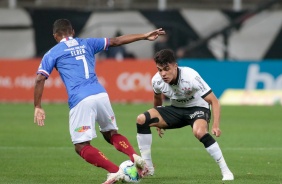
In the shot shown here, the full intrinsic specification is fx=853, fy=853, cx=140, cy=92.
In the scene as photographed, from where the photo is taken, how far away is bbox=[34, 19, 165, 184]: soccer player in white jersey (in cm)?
1025

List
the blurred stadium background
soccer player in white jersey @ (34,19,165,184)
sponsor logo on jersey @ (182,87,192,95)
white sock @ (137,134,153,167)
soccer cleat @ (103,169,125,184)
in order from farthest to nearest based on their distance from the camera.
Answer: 1. the blurred stadium background
2. white sock @ (137,134,153,167)
3. sponsor logo on jersey @ (182,87,192,95)
4. soccer player in white jersey @ (34,19,165,184)
5. soccer cleat @ (103,169,125,184)

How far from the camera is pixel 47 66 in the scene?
10.4 meters

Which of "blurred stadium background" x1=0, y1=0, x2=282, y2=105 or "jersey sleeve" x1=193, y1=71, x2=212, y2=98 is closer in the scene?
"jersey sleeve" x1=193, y1=71, x2=212, y2=98

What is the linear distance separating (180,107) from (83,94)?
166cm

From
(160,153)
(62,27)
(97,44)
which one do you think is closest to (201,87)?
(97,44)

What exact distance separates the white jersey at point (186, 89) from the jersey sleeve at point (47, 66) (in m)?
1.54

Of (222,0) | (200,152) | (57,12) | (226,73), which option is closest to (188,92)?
(200,152)

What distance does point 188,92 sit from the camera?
36.5 ft

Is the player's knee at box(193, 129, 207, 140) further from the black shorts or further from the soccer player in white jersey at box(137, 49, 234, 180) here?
the black shorts

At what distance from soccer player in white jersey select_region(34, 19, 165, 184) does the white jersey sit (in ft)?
2.20

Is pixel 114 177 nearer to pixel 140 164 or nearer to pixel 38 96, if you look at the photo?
pixel 140 164

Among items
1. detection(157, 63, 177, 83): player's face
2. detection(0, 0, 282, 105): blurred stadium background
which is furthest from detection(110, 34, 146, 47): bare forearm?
detection(0, 0, 282, 105): blurred stadium background

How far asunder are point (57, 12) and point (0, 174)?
59.9 feet

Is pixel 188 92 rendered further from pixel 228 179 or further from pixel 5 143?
pixel 5 143
